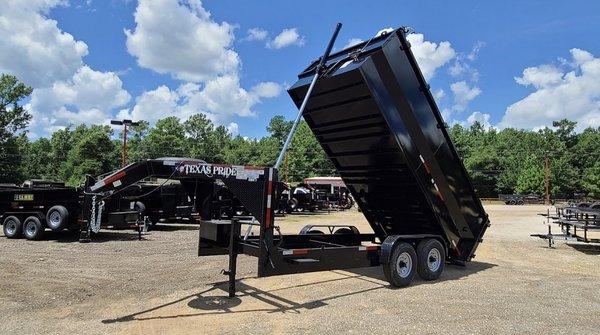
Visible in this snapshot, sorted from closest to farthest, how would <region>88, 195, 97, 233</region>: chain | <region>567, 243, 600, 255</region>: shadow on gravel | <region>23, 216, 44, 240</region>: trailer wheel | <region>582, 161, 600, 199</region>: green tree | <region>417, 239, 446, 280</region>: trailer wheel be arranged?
<region>417, 239, 446, 280</region>: trailer wheel, <region>88, 195, 97, 233</region>: chain, <region>567, 243, 600, 255</region>: shadow on gravel, <region>23, 216, 44, 240</region>: trailer wheel, <region>582, 161, 600, 199</region>: green tree

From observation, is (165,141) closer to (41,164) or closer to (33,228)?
(41,164)

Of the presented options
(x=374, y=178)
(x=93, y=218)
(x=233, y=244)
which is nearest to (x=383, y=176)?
(x=374, y=178)

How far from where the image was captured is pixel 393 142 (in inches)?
309

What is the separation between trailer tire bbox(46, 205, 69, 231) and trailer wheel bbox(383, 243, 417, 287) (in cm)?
984

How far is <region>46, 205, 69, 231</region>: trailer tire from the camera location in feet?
44.7

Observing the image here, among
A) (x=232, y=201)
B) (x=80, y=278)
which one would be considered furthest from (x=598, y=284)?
(x=232, y=201)

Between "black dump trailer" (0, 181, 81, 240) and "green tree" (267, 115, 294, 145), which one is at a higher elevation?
"green tree" (267, 115, 294, 145)

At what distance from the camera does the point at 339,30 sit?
25.8 feet

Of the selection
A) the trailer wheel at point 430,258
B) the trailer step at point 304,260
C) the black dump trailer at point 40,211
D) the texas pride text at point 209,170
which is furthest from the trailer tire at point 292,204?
the texas pride text at point 209,170

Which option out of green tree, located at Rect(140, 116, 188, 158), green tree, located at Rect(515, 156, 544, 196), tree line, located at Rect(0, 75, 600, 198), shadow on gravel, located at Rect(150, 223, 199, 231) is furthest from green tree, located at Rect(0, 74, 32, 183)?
green tree, located at Rect(515, 156, 544, 196)

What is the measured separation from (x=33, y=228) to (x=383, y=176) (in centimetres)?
1074

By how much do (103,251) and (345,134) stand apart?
22.8 feet

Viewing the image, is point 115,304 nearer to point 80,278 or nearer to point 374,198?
point 80,278

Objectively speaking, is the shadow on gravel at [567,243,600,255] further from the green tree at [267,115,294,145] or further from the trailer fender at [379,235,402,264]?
the green tree at [267,115,294,145]
